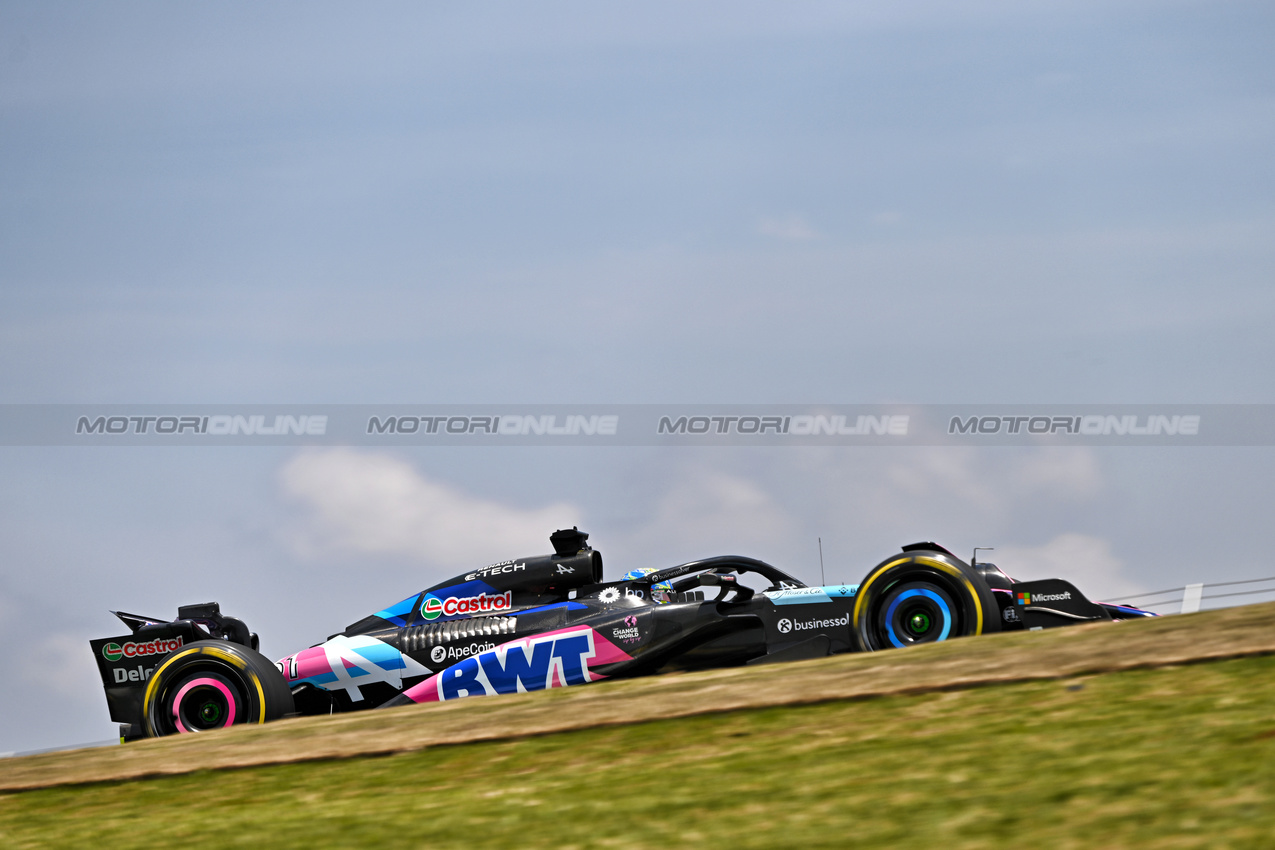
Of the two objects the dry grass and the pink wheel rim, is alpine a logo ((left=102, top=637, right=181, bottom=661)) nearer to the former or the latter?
the pink wheel rim

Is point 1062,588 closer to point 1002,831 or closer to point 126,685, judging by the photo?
point 1002,831

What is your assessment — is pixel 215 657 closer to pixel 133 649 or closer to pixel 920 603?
pixel 133 649

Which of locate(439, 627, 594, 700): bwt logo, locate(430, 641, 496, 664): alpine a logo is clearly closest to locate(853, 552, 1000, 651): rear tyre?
locate(439, 627, 594, 700): bwt logo

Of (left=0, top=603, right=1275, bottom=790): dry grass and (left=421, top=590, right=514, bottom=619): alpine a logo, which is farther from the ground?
(left=421, top=590, right=514, bottom=619): alpine a logo

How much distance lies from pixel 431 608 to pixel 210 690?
80.1 inches

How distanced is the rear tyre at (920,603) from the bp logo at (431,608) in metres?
3.98

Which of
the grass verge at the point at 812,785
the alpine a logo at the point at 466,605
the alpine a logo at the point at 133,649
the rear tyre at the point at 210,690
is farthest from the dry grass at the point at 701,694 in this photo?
the alpine a logo at the point at 466,605

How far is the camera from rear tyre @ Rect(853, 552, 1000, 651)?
9.16 meters

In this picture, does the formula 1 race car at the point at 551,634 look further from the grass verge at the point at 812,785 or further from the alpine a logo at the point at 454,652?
the grass verge at the point at 812,785

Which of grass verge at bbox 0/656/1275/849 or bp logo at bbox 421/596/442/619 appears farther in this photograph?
bp logo at bbox 421/596/442/619

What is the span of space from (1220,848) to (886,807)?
1.30m

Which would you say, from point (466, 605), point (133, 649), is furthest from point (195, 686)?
point (466, 605)

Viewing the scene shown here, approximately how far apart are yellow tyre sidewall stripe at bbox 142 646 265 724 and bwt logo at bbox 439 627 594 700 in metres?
1.51

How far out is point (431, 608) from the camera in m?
11.2
